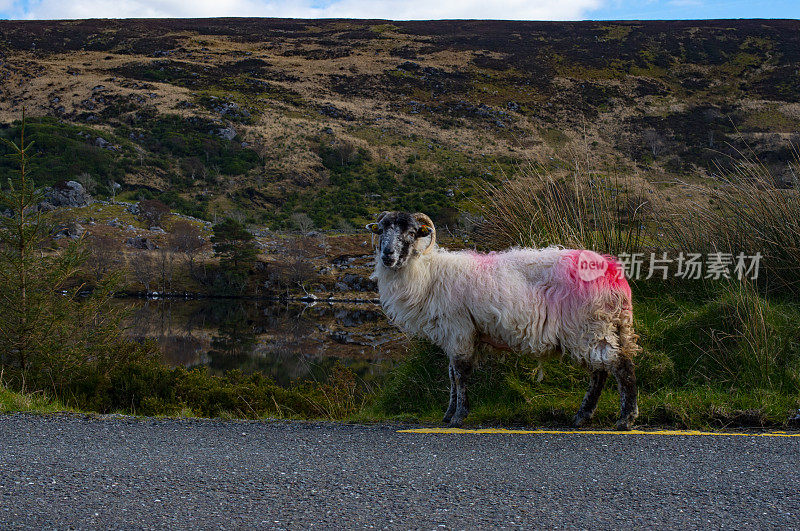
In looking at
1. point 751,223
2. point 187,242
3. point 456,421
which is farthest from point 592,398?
point 187,242

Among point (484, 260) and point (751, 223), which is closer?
point (484, 260)

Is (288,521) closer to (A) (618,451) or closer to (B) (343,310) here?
(A) (618,451)

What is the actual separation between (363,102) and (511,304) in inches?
3955

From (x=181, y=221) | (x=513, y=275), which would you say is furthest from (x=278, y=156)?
(x=513, y=275)

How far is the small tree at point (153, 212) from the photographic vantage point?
65.9 m

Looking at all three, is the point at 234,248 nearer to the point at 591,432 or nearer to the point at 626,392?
the point at 626,392

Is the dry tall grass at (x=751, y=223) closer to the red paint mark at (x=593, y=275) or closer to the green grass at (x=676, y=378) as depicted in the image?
the green grass at (x=676, y=378)

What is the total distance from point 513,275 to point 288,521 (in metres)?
3.66

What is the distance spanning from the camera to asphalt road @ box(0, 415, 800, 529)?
3.51 m

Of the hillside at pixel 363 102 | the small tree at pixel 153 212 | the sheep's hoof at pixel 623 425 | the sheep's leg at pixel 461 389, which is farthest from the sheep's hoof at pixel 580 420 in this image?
the small tree at pixel 153 212

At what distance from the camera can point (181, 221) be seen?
66.4 meters

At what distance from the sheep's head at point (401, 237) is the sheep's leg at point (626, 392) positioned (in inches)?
88.2

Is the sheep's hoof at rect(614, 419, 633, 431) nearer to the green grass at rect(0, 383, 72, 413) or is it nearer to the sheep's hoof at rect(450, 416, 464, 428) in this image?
the sheep's hoof at rect(450, 416, 464, 428)

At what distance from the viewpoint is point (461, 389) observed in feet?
20.7
